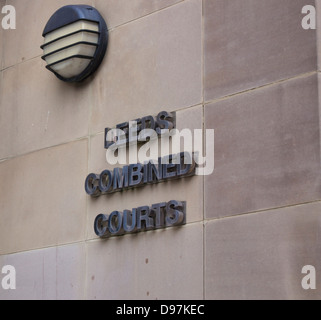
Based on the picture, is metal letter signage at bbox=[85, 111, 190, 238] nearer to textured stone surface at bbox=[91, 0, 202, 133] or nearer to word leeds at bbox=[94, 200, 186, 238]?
word leeds at bbox=[94, 200, 186, 238]

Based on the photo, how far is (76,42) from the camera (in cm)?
1023

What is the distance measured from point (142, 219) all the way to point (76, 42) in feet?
7.18

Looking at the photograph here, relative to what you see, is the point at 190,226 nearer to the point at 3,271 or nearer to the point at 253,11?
the point at 253,11

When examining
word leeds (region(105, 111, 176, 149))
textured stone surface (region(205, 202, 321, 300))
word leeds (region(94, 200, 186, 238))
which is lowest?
textured stone surface (region(205, 202, 321, 300))

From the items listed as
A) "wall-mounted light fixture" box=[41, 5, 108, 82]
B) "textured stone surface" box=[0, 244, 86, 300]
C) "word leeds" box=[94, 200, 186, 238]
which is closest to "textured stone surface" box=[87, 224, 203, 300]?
"word leeds" box=[94, 200, 186, 238]

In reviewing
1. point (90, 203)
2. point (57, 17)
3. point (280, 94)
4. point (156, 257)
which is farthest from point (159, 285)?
point (57, 17)

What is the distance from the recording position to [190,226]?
350 inches

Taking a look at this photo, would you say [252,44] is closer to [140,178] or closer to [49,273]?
[140,178]

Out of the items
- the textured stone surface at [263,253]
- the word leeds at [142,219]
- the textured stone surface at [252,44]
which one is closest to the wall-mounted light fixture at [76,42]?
the textured stone surface at [252,44]

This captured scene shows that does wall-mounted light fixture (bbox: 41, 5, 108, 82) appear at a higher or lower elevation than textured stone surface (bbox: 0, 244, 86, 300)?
higher

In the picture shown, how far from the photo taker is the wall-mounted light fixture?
10.2 meters

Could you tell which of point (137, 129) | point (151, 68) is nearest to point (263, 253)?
point (137, 129)

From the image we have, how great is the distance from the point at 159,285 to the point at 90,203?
1.41 metres

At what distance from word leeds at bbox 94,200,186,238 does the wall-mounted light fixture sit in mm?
1721
